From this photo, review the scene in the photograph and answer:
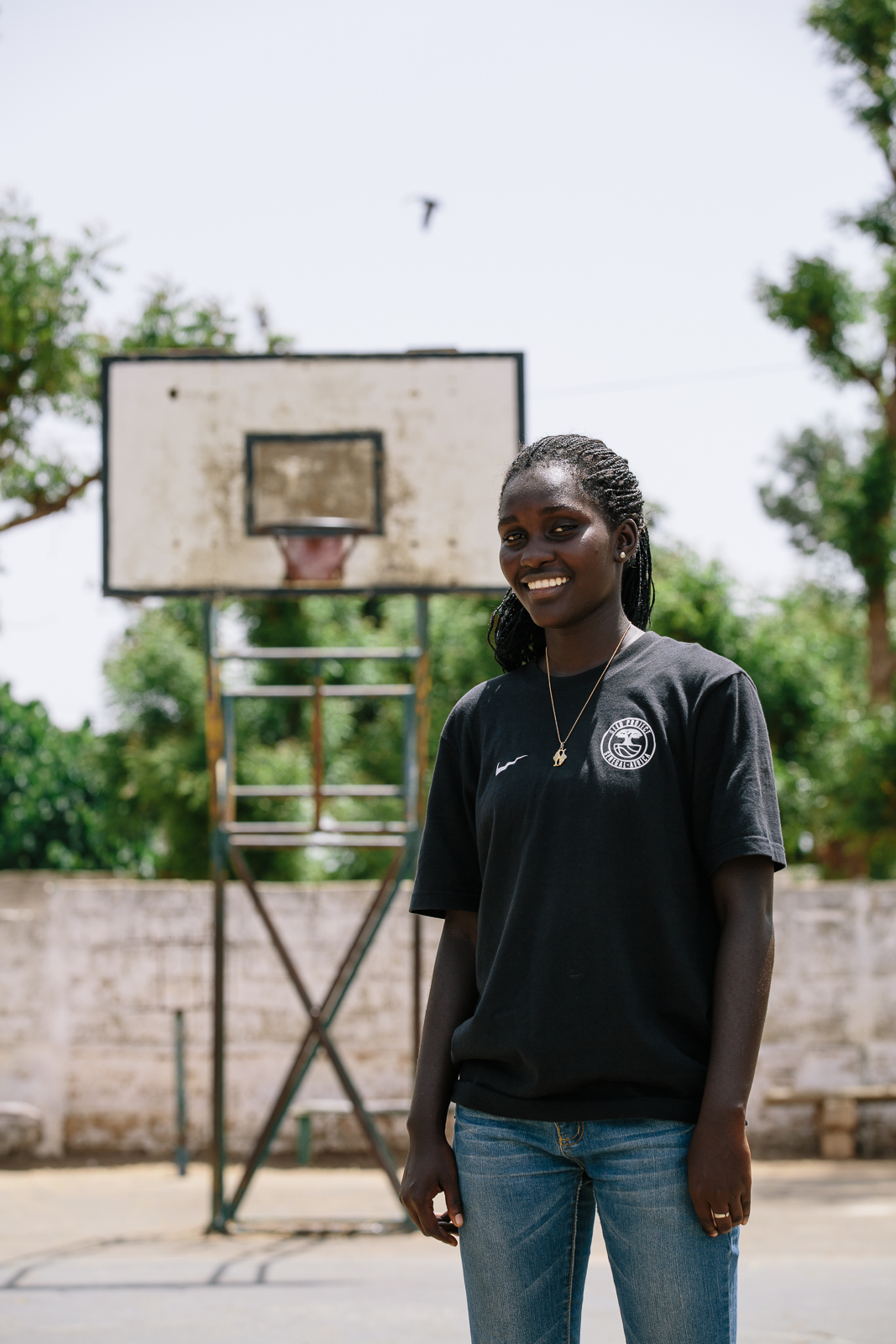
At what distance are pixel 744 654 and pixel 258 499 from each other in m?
8.03

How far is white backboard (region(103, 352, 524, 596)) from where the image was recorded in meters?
6.91

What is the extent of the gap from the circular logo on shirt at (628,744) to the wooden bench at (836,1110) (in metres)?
7.44

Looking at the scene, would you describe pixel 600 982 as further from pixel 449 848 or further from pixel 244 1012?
pixel 244 1012

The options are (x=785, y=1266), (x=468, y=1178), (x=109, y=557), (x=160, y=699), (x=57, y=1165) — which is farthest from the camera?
(x=160, y=699)

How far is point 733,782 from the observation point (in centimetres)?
→ 189

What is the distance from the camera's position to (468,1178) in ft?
6.39

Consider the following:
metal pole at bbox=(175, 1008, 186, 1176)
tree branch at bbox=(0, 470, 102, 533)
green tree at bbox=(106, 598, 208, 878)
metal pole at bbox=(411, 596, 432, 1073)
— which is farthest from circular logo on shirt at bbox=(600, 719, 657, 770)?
green tree at bbox=(106, 598, 208, 878)

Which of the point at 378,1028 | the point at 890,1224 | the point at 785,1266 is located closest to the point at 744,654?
the point at 378,1028

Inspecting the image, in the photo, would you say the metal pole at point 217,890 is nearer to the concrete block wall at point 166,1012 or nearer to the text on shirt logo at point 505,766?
the concrete block wall at point 166,1012

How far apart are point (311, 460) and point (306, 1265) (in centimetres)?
362

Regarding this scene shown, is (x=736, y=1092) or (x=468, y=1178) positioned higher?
(x=736, y=1092)

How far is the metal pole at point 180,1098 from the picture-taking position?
8.38 meters

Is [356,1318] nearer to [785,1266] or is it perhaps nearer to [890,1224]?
[785,1266]

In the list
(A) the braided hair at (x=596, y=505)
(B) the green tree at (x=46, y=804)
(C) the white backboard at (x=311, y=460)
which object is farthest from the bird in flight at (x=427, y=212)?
(B) the green tree at (x=46, y=804)
